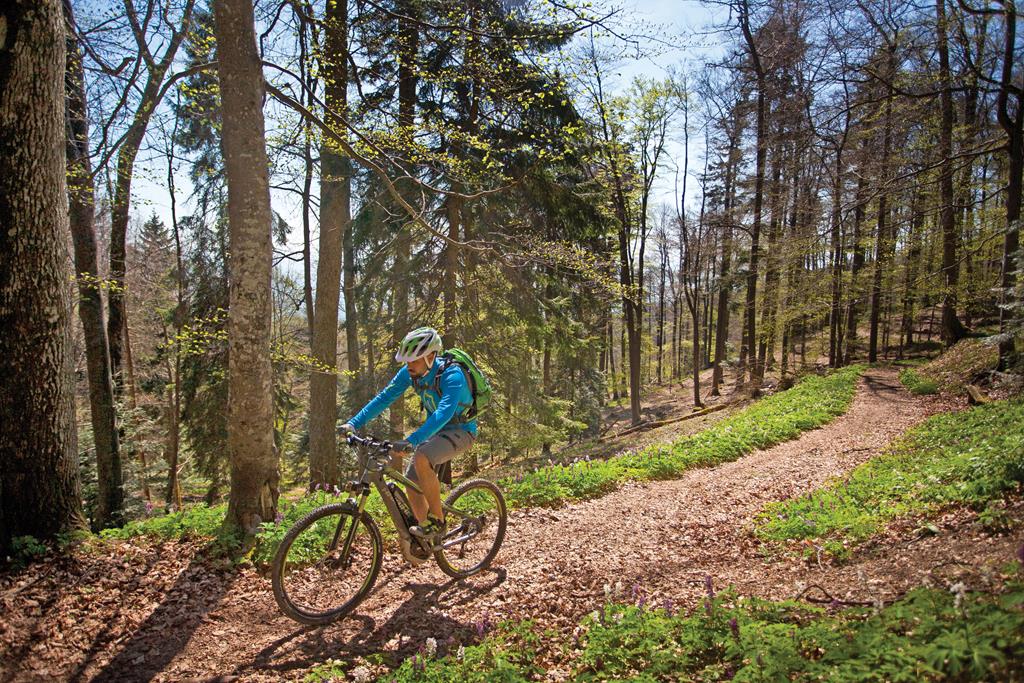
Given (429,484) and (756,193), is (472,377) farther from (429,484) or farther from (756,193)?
(756,193)

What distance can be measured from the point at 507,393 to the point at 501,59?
7.30 metres

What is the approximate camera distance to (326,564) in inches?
174

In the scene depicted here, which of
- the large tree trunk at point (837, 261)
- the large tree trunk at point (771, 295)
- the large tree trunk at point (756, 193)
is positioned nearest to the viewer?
the large tree trunk at point (837, 261)

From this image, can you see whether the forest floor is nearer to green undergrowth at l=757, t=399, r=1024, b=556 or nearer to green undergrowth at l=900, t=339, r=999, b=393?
green undergrowth at l=757, t=399, r=1024, b=556

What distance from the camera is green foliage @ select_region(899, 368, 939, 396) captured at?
1413 cm

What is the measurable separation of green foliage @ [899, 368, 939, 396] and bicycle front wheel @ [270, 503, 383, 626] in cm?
1585

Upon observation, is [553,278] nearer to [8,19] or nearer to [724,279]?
[8,19]

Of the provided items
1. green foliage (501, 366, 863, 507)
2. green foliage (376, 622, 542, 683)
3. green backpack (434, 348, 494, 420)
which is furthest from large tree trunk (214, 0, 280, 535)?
green foliage (501, 366, 863, 507)

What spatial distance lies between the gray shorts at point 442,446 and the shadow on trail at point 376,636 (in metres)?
1.13

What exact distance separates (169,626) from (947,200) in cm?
1795

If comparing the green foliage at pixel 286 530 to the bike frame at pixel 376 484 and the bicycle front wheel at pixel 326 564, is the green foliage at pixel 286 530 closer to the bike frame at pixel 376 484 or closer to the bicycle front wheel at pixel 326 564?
the bicycle front wheel at pixel 326 564

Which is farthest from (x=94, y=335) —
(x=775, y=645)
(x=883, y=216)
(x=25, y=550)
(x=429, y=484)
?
(x=883, y=216)

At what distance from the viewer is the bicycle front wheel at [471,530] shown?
4.98m

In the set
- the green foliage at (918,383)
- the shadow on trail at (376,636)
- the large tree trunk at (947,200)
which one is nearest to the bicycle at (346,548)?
the shadow on trail at (376,636)
